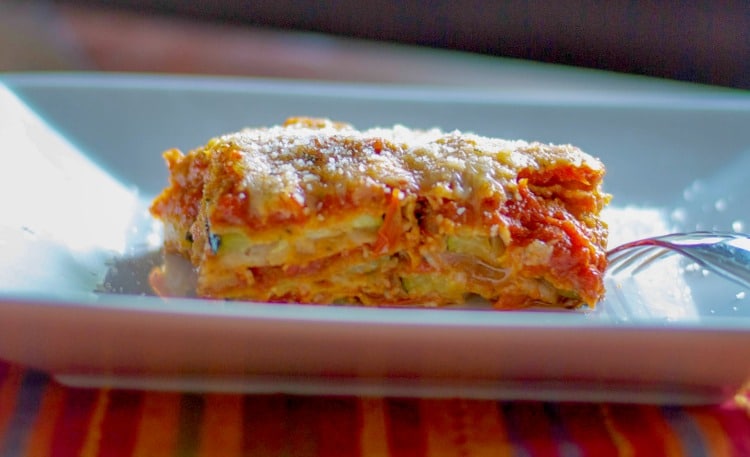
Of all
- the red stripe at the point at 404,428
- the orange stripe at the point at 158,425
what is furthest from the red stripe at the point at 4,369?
the red stripe at the point at 404,428

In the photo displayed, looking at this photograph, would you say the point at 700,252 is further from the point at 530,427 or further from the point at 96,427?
the point at 96,427

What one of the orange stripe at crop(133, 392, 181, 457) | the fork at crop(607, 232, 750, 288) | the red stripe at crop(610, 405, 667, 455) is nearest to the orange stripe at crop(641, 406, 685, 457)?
the red stripe at crop(610, 405, 667, 455)

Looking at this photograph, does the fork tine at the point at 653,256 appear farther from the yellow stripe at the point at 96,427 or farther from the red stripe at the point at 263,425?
the yellow stripe at the point at 96,427

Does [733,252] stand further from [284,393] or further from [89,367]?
[89,367]

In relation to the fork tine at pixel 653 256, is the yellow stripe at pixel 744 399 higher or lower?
lower

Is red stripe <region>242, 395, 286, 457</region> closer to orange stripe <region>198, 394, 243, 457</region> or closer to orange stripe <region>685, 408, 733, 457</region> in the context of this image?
orange stripe <region>198, 394, 243, 457</region>

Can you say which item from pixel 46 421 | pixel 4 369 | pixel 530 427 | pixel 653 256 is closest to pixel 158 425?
pixel 46 421
